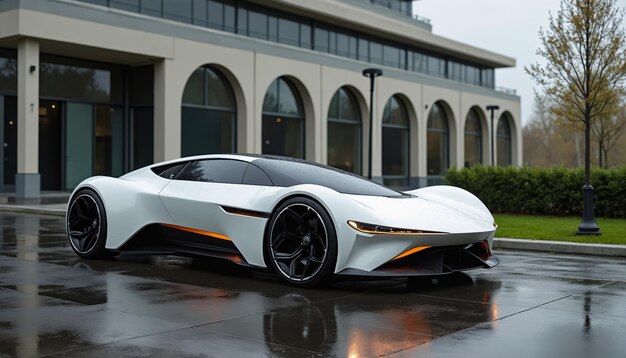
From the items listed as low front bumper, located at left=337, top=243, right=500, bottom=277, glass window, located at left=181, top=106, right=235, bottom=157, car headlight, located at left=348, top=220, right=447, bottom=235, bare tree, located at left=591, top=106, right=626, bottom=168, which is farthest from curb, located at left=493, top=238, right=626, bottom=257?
bare tree, located at left=591, top=106, right=626, bottom=168

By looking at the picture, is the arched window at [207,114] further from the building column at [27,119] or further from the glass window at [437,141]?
the glass window at [437,141]

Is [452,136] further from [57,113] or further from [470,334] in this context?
[470,334]

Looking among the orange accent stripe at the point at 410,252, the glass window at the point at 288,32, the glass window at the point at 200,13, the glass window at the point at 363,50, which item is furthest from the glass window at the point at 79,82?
the orange accent stripe at the point at 410,252

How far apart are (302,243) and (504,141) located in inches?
1860

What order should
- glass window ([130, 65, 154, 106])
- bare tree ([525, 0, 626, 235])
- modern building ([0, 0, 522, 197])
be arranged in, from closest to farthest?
bare tree ([525, 0, 626, 235]) → modern building ([0, 0, 522, 197]) → glass window ([130, 65, 154, 106])

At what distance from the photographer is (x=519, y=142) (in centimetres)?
5222

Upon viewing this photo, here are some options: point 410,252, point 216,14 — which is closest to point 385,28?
point 216,14

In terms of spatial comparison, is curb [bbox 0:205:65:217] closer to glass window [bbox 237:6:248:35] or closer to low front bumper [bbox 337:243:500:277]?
low front bumper [bbox 337:243:500:277]

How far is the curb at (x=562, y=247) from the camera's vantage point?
984cm

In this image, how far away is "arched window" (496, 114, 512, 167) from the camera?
165ft

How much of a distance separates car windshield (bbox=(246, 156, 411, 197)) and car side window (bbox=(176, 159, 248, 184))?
23 centimetres

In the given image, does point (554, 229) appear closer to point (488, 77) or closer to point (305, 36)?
point (305, 36)

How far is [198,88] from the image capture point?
28156 millimetres

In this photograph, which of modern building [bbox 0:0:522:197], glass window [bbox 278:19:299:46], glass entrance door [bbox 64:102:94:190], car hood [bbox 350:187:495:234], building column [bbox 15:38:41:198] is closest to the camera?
car hood [bbox 350:187:495:234]
